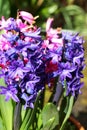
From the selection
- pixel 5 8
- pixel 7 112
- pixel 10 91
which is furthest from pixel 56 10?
pixel 10 91

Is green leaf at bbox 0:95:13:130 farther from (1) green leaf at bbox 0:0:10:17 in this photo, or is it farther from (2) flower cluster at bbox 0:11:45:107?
(1) green leaf at bbox 0:0:10:17

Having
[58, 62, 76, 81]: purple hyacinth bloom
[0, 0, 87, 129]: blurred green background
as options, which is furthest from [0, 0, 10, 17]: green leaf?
[58, 62, 76, 81]: purple hyacinth bloom

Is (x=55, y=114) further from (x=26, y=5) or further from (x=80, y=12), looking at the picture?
(x=80, y=12)

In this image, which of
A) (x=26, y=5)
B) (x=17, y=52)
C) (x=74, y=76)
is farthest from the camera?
(x=26, y=5)

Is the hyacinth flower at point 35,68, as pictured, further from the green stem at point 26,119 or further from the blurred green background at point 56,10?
the blurred green background at point 56,10

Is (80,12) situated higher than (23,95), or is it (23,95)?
(80,12)

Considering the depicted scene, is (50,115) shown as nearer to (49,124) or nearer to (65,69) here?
(49,124)

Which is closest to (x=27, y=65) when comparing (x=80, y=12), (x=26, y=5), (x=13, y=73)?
(x=13, y=73)
